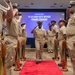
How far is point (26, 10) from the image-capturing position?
1639 centimetres

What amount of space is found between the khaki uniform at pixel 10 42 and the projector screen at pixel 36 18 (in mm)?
11716

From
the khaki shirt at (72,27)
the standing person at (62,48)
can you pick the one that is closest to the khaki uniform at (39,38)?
the standing person at (62,48)

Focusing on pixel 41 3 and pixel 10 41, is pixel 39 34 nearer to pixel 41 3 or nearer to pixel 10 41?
pixel 10 41

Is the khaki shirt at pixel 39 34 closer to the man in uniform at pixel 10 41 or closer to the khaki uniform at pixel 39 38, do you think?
the khaki uniform at pixel 39 38

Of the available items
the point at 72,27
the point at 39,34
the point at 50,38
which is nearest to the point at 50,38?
the point at 50,38

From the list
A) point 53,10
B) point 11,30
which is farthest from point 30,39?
point 11,30

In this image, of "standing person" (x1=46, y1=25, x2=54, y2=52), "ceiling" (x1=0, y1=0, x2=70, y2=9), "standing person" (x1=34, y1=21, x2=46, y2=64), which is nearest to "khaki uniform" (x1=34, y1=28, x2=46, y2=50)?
"standing person" (x1=34, y1=21, x2=46, y2=64)

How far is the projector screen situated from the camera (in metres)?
16.2

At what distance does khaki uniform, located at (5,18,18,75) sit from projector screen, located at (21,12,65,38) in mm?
11716

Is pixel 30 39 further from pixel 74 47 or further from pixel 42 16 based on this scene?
pixel 74 47

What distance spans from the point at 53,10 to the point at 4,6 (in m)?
14.4

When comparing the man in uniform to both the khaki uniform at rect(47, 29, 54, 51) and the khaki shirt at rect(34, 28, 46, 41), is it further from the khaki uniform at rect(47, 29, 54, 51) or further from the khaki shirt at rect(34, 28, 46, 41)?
the khaki uniform at rect(47, 29, 54, 51)

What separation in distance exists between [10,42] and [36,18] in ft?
40.1

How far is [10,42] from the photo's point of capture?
4234 mm
